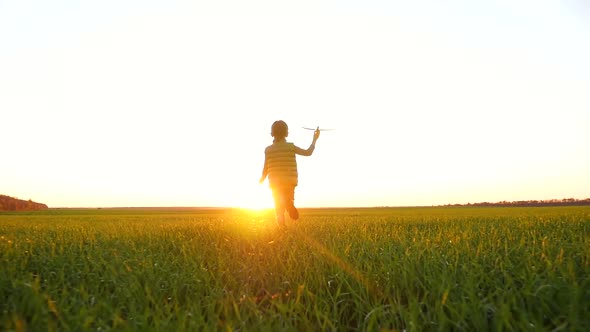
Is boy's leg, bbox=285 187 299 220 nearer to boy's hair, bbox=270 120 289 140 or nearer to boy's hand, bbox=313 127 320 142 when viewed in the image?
boy's hair, bbox=270 120 289 140

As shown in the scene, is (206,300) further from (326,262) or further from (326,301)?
(326,262)

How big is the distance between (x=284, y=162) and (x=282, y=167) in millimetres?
108

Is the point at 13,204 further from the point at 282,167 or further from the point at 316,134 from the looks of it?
the point at 316,134

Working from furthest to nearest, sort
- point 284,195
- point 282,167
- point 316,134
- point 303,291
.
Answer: point 284,195 → point 282,167 → point 316,134 → point 303,291

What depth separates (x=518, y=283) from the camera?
335 centimetres

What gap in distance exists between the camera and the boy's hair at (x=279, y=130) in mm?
9109

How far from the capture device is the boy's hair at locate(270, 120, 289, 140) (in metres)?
9.11

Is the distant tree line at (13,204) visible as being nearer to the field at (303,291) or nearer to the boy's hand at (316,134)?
the boy's hand at (316,134)

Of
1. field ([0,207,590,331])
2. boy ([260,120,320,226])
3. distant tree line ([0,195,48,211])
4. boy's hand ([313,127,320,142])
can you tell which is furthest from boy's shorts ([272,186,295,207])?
distant tree line ([0,195,48,211])

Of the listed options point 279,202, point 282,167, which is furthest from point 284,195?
point 282,167

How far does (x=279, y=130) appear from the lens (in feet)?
29.9

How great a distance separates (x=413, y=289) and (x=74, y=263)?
3372mm

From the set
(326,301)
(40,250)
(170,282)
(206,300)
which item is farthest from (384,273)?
(40,250)

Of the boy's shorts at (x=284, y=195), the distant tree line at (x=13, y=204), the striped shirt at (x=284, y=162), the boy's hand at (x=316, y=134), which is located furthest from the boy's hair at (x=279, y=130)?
the distant tree line at (x=13, y=204)
